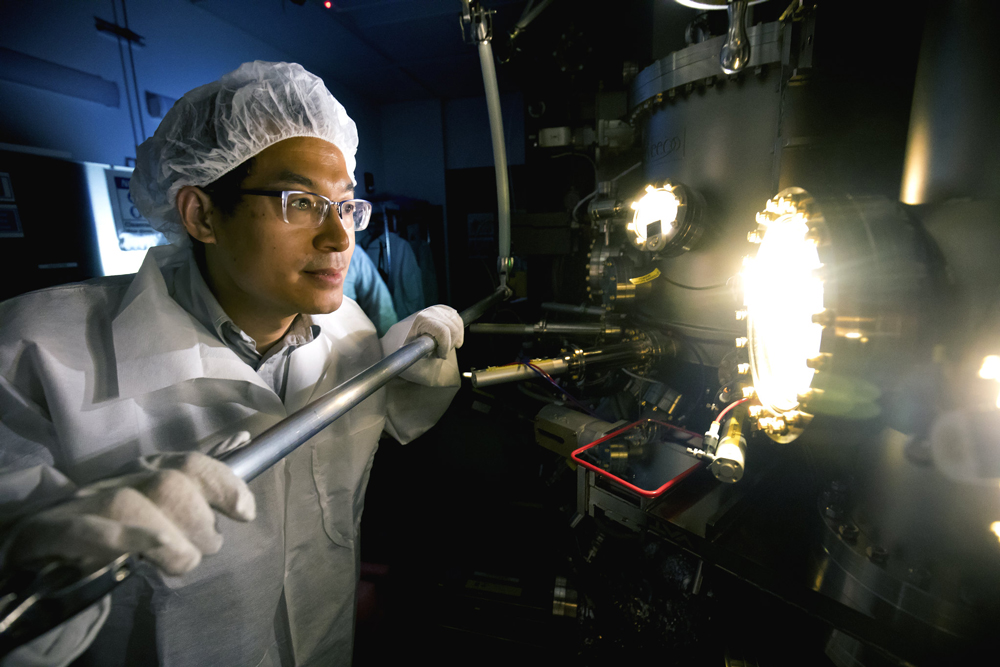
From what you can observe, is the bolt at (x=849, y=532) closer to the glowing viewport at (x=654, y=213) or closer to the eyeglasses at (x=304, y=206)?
the glowing viewport at (x=654, y=213)

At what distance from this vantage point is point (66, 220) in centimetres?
189

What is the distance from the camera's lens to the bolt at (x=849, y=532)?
2.29ft

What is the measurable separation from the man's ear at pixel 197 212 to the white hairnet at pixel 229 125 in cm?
2

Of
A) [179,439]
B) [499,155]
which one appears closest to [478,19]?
[499,155]

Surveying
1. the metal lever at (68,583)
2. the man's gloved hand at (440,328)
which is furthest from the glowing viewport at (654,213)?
the metal lever at (68,583)

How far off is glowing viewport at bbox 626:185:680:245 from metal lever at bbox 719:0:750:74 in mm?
268

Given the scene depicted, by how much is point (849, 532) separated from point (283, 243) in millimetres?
1171

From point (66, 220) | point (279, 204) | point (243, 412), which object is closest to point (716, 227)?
point (279, 204)

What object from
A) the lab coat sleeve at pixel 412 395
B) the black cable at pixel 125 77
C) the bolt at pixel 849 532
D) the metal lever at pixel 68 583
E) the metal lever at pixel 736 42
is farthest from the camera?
the black cable at pixel 125 77

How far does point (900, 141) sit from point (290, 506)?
1622mm

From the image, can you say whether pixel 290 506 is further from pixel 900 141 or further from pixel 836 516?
pixel 900 141

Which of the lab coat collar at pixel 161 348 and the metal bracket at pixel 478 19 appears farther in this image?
the metal bracket at pixel 478 19

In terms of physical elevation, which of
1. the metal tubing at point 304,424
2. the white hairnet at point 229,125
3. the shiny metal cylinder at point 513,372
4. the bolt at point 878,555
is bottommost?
the bolt at point 878,555

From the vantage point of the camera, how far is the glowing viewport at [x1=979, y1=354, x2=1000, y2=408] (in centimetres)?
50
